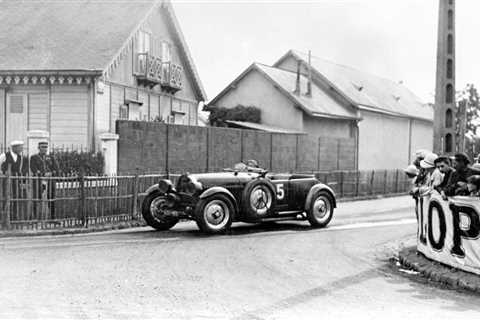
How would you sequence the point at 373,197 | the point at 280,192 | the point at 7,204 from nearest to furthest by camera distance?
the point at 7,204
the point at 280,192
the point at 373,197

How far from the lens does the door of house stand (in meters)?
21.1

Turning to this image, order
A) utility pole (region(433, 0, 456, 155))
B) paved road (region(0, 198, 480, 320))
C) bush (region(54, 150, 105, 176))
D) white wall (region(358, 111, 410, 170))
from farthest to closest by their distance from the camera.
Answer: white wall (region(358, 111, 410, 170)) < bush (region(54, 150, 105, 176)) < utility pole (region(433, 0, 456, 155)) < paved road (region(0, 198, 480, 320))

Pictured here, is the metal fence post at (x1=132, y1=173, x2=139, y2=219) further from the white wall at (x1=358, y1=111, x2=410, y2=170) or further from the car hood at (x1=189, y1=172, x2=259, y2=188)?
the white wall at (x1=358, y1=111, x2=410, y2=170)

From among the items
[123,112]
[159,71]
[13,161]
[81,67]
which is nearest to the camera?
[13,161]

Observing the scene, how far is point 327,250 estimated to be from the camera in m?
11.1

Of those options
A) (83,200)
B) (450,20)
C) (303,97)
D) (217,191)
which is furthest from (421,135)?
(83,200)

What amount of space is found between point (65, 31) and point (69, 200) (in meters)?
10.4

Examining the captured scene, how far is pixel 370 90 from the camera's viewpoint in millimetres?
44625

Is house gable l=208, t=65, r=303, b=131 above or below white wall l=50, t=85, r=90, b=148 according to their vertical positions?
above

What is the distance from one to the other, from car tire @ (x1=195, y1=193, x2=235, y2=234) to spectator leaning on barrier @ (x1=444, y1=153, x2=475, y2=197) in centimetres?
453

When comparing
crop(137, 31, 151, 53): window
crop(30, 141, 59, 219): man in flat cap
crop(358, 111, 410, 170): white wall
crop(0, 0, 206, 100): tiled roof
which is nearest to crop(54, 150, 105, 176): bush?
crop(30, 141, 59, 219): man in flat cap

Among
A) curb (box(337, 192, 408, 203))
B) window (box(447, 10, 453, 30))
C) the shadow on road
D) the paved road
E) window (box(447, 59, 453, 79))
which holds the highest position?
window (box(447, 10, 453, 30))

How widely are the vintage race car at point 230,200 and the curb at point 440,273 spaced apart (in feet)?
12.4

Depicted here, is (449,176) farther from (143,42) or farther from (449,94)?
(143,42)
